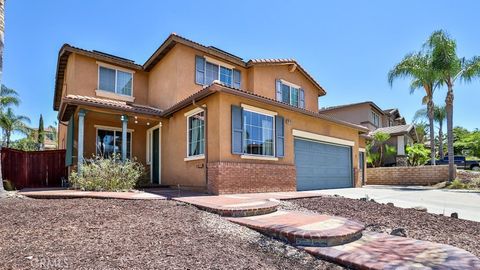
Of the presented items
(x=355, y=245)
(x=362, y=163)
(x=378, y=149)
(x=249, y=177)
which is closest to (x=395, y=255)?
(x=355, y=245)

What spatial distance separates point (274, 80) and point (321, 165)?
572 centimetres

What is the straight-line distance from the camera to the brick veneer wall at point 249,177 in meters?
9.77

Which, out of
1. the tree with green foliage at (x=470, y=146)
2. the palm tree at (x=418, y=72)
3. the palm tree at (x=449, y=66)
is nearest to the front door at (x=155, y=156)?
the palm tree at (x=449, y=66)

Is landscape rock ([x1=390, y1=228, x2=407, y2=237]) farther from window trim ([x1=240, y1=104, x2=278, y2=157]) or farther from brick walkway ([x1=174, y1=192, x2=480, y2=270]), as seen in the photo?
window trim ([x1=240, y1=104, x2=278, y2=157])

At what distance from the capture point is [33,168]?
14.6 meters

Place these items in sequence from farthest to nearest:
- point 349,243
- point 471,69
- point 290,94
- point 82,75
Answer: point 290,94 < point 471,69 < point 82,75 < point 349,243

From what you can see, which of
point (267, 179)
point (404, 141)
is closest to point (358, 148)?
point (267, 179)

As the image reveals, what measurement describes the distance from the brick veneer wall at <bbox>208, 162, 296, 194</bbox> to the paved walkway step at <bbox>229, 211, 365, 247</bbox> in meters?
3.38

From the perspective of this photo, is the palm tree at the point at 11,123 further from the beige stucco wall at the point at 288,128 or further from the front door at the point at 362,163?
the front door at the point at 362,163

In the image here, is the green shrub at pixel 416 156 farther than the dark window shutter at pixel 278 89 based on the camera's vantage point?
Yes

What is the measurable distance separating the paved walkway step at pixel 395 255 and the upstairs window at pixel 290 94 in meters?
13.3

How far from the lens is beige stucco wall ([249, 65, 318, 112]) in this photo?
1647cm

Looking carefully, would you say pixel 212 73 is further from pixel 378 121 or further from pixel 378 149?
pixel 378 121

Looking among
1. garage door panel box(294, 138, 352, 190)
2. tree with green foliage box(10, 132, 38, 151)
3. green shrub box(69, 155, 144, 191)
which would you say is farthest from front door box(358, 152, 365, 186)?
tree with green foliage box(10, 132, 38, 151)
